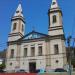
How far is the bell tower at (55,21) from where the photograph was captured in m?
50.0

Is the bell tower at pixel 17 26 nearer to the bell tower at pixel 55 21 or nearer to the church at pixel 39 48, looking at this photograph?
the church at pixel 39 48

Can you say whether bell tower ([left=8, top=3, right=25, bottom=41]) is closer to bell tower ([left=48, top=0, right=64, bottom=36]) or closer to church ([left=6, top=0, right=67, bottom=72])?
church ([left=6, top=0, right=67, bottom=72])

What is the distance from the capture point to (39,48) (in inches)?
1969

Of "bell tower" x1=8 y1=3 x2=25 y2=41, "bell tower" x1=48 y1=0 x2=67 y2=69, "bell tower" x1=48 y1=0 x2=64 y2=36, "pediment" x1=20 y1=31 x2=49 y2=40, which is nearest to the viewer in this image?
"bell tower" x1=48 y1=0 x2=67 y2=69

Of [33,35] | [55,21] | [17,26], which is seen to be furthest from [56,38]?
[17,26]

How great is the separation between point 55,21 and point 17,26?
429 inches

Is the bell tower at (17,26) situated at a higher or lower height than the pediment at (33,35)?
higher

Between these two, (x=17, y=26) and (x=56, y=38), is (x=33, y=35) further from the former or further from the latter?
(x=56, y=38)

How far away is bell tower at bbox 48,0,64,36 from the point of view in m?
50.0

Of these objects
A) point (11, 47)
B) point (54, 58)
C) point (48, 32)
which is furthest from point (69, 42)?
point (11, 47)

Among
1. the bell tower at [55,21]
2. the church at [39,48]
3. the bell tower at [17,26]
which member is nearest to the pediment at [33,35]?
the church at [39,48]

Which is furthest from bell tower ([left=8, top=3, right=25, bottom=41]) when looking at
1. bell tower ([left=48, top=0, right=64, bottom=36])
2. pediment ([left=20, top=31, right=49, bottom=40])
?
bell tower ([left=48, top=0, right=64, bottom=36])

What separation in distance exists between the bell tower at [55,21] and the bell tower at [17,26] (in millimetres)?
8892

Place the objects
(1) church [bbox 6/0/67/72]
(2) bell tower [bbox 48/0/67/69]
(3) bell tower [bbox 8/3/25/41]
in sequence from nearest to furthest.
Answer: (2) bell tower [bbox 48/0/67/69]
(1) church [bbox 6/0/67/72]
(3) bell tower [bbox 8/3/25/41]
